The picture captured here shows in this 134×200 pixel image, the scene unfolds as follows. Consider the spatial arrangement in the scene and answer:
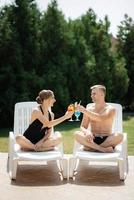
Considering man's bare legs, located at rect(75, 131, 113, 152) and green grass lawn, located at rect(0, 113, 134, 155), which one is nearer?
man's bare legs, located at rect(75, 131, 113, 152)

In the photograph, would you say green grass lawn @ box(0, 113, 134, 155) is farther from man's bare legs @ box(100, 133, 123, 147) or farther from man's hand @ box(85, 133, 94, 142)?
man's hand @ box(85, 133, 94, 142)

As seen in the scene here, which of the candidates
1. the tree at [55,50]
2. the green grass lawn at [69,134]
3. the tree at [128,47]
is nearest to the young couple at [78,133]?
the green grass lawn at [69,134]

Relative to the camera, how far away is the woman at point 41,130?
681 centimetres

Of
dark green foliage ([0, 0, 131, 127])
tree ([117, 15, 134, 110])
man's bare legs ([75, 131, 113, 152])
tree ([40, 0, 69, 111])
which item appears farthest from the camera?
tree ([117, 15, 134, 110])

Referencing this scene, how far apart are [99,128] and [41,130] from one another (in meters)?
0.93

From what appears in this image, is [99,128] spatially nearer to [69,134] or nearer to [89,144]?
[89,144]

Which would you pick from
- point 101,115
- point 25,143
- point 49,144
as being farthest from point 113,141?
point 25,143

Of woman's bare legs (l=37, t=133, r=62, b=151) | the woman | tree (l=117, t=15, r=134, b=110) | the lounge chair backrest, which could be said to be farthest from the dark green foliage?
woman's bare legs (l=37, t=133, r=62, b=151)

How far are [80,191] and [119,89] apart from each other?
1193 cm

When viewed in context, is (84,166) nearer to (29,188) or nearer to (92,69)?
(29,188)

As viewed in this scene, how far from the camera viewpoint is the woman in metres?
6.81

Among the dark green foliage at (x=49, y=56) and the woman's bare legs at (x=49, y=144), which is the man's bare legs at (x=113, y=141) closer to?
the woman's bare legs at (x=49, y=144)

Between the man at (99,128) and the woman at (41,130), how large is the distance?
38cm

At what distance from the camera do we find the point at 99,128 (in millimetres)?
7043
